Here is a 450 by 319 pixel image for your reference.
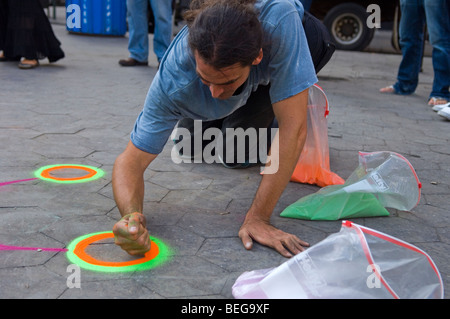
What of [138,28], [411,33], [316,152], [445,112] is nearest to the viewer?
[316,152]

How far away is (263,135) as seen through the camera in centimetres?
271

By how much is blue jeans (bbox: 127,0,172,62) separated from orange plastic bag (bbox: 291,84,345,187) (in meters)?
3.11

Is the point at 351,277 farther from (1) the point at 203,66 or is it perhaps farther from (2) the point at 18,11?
(2) the point at 18,11

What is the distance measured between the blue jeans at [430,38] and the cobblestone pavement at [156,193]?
30cm

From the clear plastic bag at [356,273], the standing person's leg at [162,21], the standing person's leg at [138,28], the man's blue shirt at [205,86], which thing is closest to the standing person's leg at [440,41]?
the standing person's leg at [162,21]

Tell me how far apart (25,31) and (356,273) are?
14.0 feet

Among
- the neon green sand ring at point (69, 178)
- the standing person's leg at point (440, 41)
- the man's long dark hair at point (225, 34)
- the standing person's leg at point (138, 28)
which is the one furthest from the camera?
the standing person's leg at point (138, 28)

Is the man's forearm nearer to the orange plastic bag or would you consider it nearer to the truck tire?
the orange plastic bag

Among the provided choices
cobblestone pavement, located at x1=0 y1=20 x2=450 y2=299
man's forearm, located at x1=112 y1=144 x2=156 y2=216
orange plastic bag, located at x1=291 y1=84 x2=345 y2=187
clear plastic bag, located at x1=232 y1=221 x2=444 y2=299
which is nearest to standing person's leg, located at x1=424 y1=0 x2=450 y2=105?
cobblestone pavement, located at x1=0 y1=20 x2=450 y2=299

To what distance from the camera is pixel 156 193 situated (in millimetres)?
2316

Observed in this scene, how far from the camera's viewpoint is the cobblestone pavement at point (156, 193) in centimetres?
161

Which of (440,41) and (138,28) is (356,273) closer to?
(440,41)

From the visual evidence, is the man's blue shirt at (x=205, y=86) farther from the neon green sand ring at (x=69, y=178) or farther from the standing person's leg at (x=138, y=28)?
the standing person's leg at (x=138, y=28)

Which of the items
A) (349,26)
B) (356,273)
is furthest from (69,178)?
(349,26)
